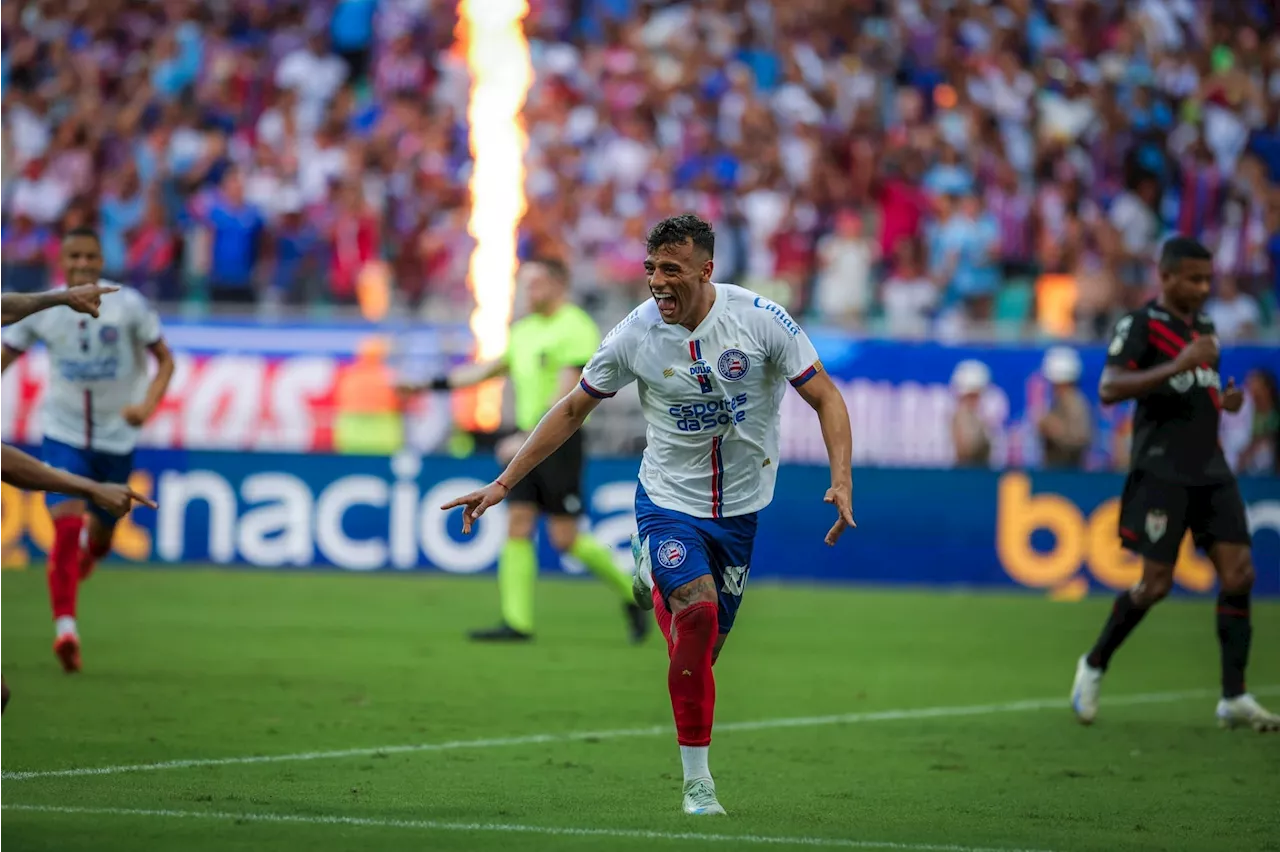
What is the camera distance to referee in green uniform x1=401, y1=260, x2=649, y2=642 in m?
13.8

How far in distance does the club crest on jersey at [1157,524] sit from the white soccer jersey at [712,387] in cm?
336

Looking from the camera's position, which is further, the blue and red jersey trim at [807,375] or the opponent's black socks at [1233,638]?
the opponent's black socks at [1233,638]

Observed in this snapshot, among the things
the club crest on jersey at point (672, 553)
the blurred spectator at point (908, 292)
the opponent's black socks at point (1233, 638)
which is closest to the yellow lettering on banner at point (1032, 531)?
the blurred spectator at point (908, 292)

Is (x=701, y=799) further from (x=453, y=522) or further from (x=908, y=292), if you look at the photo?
(x=908, y=292)

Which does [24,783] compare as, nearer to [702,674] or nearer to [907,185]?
[702,674]

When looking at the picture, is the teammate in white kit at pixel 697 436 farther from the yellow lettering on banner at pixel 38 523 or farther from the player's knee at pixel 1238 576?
the yellow lettering on banner at pixel 38 523

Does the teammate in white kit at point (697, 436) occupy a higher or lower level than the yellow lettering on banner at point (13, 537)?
higher

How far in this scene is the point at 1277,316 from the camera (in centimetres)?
2170

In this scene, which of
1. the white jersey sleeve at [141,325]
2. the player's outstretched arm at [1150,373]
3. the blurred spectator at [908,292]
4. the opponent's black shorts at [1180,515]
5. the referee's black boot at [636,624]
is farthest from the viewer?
the blurred spectator at [908,292]

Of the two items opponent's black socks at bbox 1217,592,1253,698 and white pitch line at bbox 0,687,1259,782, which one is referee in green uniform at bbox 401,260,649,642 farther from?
opponent's black socks at bbox 1217,592,1253,698

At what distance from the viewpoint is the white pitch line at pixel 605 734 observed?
8.11m

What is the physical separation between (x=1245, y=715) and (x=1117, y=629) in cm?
80

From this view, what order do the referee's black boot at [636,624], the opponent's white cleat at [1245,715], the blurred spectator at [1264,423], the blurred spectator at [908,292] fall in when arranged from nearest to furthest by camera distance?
the opponent's white cleat at [1245,715] → the referee's black boot at [636,624] → the blurred spectator at [1264,423] → the blurred spectator at [908,292]

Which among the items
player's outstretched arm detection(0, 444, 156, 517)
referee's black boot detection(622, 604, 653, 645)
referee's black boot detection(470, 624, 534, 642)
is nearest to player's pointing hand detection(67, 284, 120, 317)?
player's outstretched arm detection(0, 444, 156, 517)
